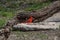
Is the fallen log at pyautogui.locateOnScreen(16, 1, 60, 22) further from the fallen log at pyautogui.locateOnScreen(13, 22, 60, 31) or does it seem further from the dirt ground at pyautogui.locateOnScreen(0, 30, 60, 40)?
the dirt ground at pyautogui.locateOnScreen(0, 30, 60, 40)

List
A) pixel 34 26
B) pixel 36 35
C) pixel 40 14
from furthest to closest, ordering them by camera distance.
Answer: pixel 40 14, pixel 34 26, pixel 36 35

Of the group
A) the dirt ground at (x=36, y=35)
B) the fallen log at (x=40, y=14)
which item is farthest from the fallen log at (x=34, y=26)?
the fallen log at (x=40, y=14)

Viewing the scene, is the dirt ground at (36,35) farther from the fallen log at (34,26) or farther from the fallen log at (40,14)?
the fallen log at (40,14)

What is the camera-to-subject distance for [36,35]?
6.86 m

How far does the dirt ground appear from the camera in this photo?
6.65 metres

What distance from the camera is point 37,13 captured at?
8.28 m

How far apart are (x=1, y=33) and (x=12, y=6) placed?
500cm

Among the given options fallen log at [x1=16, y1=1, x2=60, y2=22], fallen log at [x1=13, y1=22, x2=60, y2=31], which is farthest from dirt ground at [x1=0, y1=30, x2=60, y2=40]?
fallen log at [x1=16, y1=1, x2=60, y2=22]

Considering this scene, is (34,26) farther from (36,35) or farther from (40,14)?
(40,14)

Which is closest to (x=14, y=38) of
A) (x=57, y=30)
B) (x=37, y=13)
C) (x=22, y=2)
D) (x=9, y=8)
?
(x=57, y=30)

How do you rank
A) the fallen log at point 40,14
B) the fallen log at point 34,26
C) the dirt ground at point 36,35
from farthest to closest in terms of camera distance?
the fallen log at point 40,14 → the fallen log at point 34,26 → the dirt ground at point 36,35

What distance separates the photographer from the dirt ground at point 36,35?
6652mm

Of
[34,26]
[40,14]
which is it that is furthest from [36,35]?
[40,14]

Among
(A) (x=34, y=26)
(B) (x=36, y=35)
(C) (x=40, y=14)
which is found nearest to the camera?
(B) (x=36, y=35)
